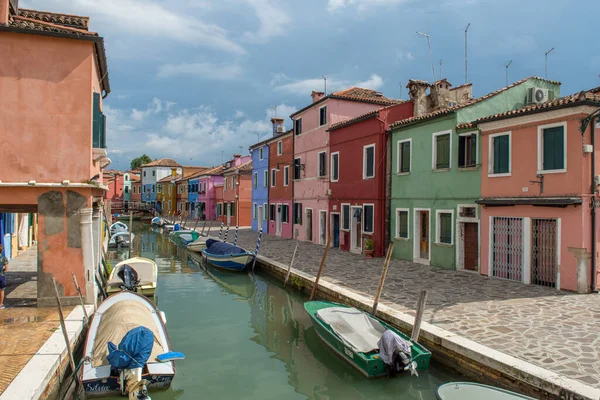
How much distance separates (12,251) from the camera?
19156 mm

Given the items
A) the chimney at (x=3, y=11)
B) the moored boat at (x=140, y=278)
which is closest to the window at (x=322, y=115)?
the moored boat at (x=140, y=278)

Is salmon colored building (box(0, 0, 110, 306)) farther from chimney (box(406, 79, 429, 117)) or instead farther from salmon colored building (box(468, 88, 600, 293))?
chimney (box(406, 79, 429, 117))

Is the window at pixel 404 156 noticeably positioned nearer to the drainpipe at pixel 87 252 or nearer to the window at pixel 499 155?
the window at pixel 499 155

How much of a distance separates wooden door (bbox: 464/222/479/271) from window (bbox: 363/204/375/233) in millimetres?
5132

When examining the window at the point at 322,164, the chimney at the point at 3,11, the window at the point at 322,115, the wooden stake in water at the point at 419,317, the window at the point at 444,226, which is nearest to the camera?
the wooden stake in water at the point at 419,317

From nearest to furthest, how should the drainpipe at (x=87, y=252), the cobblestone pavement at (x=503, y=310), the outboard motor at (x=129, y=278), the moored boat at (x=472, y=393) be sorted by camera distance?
the moored boat at (x=472, y=393)
the cobblestone pavement at (x=503, y=310)
the drainpipe at (x=87, y=252)
the outboard motor at (x=129, y=278)

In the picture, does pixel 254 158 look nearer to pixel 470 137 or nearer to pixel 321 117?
pixel 321 117

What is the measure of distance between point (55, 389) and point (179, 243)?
26676mm

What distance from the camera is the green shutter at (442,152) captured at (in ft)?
53.4

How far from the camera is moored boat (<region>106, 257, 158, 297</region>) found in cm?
1457

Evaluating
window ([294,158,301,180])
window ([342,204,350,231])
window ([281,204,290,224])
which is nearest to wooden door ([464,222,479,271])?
window ([342,204,350,231])

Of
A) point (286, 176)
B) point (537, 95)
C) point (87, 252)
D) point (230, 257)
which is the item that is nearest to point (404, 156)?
point (537, 95)

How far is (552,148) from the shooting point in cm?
1251

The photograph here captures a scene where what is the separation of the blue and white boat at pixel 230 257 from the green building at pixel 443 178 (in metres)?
7.00
